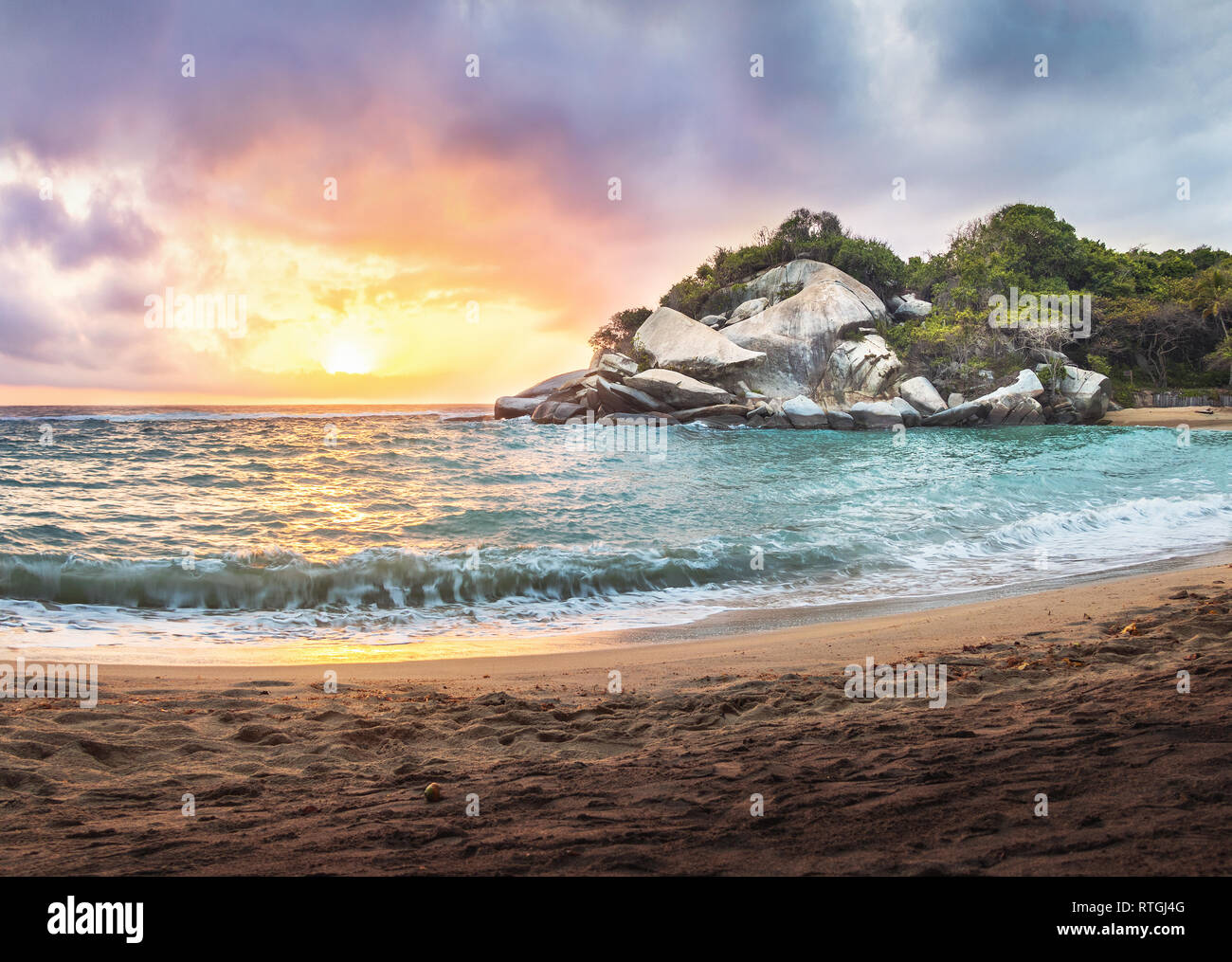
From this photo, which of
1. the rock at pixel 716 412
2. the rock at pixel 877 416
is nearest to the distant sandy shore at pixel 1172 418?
the rock at pixel 877 416

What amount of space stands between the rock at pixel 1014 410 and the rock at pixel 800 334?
32.3 feet

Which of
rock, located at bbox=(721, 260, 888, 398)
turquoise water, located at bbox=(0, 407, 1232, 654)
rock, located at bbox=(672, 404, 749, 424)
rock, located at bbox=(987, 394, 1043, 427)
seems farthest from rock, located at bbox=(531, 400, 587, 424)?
rock, located at bbox=(987, 394, 1043, 427)

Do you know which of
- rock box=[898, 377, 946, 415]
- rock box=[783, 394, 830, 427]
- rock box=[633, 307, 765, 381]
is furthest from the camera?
rock box=[633, 307, 765, 381]

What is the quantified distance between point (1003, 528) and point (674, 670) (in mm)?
9459

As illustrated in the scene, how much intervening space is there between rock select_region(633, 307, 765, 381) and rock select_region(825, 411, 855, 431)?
5.84m

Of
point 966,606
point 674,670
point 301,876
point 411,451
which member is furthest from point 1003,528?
point 411,451

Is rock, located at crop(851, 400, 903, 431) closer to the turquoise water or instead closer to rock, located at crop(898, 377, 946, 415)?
rock, located at crop(898, 377, 946, 415)

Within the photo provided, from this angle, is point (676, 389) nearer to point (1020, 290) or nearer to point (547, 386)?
point (547, 386)

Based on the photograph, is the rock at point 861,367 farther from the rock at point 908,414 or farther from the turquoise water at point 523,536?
the turquoise water at point 523,536

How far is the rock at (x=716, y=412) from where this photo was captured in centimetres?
3922

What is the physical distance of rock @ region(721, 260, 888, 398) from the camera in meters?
43.7

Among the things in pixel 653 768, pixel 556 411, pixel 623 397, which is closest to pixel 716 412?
pixel 623 397

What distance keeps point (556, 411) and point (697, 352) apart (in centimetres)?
904
